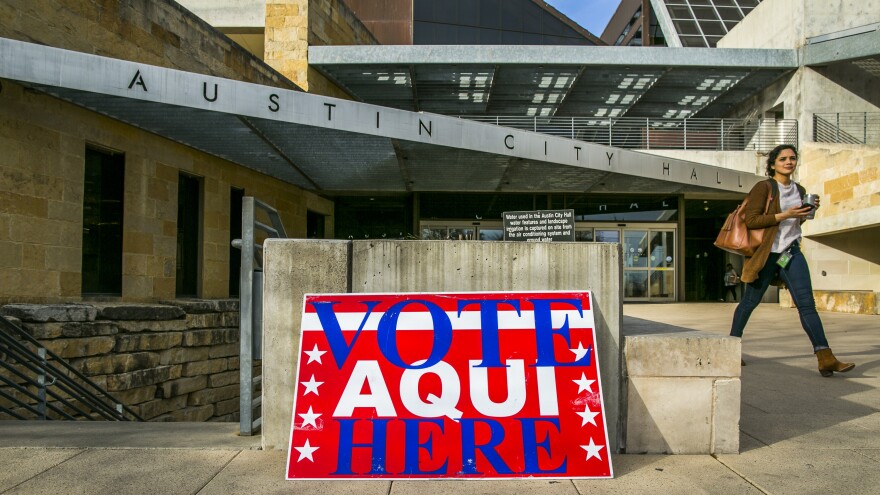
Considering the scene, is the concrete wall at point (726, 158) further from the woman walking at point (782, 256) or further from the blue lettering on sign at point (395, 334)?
the blue lettering on sign at point (395, 334)

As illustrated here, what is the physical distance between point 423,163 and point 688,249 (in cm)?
1437

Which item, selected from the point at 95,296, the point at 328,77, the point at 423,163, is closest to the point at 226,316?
the point at 95,296

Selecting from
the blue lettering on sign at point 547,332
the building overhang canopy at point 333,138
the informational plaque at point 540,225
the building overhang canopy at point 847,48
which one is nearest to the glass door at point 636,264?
the building overhang canopy at point 333,138

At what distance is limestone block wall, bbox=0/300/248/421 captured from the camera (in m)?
7.19

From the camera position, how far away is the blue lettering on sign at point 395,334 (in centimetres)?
318

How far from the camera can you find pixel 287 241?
335 cm

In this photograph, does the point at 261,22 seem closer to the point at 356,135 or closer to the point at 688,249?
the point at 356,135

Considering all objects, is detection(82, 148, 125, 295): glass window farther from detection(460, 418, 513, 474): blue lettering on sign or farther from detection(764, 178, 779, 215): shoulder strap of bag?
detection(764, 178, 779, 215): shoulder strap of bag

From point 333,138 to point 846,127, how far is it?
58.2ft

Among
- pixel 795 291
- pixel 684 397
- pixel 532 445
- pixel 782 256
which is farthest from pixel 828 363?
pixel 532 445

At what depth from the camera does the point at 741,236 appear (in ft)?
16.9

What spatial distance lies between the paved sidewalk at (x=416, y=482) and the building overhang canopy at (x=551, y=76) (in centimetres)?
1603

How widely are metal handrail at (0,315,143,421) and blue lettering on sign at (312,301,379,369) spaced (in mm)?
3288

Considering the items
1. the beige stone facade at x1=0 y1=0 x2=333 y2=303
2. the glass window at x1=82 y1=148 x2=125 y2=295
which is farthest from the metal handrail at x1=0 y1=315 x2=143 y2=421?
the glass window at x1=82 y1=148 x2=125 y2=295
